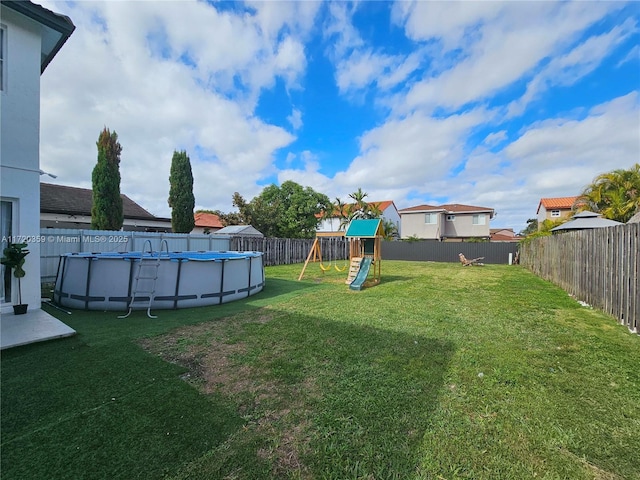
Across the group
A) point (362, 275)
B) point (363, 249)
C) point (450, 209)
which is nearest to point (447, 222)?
point (450, 209)

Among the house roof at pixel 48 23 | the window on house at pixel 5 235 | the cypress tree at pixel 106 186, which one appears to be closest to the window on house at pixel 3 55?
the house roof at pixel 48 23

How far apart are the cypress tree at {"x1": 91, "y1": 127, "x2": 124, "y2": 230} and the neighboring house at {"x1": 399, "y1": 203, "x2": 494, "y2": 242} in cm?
2955

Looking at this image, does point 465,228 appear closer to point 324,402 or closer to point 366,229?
point 366,229

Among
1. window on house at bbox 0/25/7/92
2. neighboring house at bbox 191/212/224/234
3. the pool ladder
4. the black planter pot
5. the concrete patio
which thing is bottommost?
the concrete patio

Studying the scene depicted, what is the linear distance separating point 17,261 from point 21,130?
8.37 feet

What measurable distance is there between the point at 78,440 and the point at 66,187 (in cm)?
2687

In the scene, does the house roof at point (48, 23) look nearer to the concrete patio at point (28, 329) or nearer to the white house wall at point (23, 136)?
the white house wall at point (23, 136)

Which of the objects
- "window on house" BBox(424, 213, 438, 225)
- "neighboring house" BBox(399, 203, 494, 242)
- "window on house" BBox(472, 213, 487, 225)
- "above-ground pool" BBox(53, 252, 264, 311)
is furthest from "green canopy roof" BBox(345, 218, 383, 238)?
"window on house" BBox(472, 213, 487, 225)

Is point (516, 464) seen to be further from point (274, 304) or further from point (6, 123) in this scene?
point (6, 123)

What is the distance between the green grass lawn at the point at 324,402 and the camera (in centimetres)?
185

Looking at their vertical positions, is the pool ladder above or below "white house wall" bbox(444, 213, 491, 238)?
below

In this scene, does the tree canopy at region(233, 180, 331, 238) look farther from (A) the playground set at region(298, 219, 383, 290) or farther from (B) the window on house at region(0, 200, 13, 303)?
(B) the window on house at region(0, 200, 13, 303)

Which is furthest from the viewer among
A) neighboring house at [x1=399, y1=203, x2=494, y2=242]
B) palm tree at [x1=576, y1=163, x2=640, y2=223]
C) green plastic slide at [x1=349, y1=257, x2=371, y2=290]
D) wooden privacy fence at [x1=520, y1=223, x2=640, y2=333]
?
neighboring house at [x1=399, y1=203, x2=494, y2=242]

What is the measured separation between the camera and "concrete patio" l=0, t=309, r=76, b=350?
3882mm
